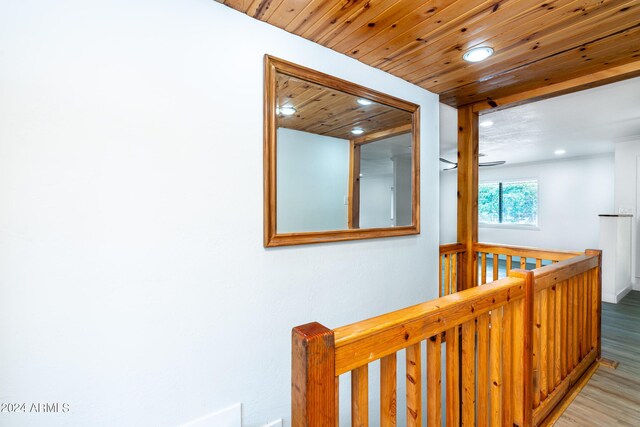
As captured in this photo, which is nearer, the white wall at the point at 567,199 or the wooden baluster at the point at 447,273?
the wooden baluster at the point at 447,273

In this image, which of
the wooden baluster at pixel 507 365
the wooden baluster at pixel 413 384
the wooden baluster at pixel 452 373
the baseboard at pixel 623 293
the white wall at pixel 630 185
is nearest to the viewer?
the wooden baluster at pixel 413 384

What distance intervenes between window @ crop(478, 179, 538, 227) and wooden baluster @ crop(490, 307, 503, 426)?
22.7ft

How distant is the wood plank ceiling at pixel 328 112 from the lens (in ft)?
5.71

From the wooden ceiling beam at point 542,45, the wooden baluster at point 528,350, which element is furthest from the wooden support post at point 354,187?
the wooden baluster at point 528,350

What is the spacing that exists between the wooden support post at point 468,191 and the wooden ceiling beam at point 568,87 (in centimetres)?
14

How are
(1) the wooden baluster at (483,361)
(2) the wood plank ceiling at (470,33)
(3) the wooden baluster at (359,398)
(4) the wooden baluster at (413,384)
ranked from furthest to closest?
(2) the wood plank ceiling at (470,33)
(1) the wooden baluster at (483,361)
(4) the wooden baluster at (413,384)
(3) the wooden baluster at (359,398)

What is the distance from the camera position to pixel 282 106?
5.63 ft

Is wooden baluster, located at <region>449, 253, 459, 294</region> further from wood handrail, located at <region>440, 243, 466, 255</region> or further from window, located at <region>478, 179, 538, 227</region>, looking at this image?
window, located at <region>478, 179, 538, 227</region>

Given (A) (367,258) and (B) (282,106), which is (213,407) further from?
(B) (282,106)

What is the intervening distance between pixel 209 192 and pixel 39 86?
70 cm

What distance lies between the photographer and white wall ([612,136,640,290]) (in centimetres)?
451

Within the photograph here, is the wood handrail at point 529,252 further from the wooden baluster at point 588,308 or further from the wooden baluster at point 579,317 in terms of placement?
the wooden baluster at point 579,317

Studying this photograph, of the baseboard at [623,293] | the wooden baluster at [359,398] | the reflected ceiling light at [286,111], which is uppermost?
the reflected ceiling light at [286,111]

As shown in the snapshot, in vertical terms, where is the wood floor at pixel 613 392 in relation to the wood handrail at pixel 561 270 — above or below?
below
